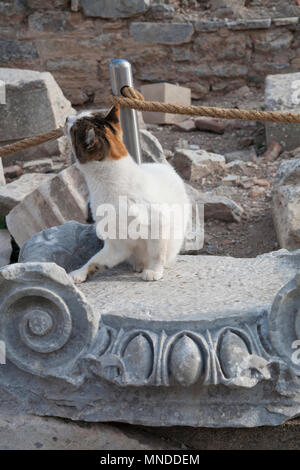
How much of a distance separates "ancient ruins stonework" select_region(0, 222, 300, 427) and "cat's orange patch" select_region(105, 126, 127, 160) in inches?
23.5

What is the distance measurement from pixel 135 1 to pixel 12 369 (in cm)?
627

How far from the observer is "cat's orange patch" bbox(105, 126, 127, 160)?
2462mm

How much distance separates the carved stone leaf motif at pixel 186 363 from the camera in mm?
2039

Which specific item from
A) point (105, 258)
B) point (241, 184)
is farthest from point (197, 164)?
point (105, 258)

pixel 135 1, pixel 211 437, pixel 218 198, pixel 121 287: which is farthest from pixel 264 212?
pixel 135 1

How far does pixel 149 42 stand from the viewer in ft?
24.9

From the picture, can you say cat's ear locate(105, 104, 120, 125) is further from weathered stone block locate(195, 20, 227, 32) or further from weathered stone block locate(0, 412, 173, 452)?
weathered stone block locate(195, 20, 227, 32)

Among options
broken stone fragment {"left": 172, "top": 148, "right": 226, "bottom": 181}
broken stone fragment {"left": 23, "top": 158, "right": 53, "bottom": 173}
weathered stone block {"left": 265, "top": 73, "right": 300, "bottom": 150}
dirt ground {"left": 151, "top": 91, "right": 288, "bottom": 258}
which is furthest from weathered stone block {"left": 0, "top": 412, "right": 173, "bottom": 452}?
weathered stone block {"left": 265, "top": 73, "right": 300, "bottom": 150}

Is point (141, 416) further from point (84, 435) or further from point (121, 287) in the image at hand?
point (121, 287)

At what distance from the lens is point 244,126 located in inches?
262

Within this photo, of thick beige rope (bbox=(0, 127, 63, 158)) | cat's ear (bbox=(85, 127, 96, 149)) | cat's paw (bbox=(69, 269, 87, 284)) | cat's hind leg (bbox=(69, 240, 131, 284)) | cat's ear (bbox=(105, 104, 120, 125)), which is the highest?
cat's ear (bbox=(105, 104, 120, 125))

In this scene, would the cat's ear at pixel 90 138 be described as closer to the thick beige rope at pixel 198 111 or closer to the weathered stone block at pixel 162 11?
the thick beige rope at pixel 198 111

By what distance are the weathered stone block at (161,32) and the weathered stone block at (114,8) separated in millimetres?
183
